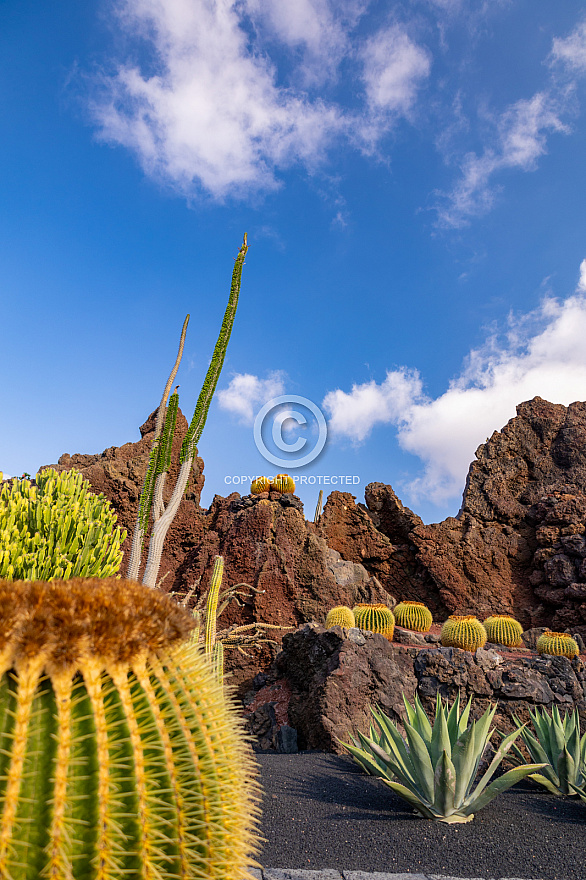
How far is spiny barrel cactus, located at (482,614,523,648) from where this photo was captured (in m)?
9.33

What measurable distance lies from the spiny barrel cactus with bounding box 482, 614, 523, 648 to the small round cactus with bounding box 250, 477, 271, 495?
5265 millimetres

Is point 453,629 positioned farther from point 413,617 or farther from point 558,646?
point 413,617

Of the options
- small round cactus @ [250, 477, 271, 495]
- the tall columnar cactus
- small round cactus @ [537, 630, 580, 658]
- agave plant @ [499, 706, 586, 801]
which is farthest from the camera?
small round cactus @ [250, 477, 271, 495]

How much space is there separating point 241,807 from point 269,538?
8.59 meters

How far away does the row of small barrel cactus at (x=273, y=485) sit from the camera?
11.3 meters

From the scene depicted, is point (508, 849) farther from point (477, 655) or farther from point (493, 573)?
point (493, 573)

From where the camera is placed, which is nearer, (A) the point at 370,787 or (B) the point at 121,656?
(B) the point at 121,656

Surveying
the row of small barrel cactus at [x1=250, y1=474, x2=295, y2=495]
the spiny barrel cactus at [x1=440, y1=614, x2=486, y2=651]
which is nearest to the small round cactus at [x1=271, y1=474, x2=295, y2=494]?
the row of small barrel cactus at [x1=250, y1=474, x2=295, y2=495]

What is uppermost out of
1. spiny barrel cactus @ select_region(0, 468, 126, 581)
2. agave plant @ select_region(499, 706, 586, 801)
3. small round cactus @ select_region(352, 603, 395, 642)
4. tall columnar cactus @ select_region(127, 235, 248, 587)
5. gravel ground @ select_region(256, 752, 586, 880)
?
tall columnar cactus @ select_region(127, 235, 248, 587)

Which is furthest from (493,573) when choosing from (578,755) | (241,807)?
(241,807)

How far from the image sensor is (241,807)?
1421 millimetres

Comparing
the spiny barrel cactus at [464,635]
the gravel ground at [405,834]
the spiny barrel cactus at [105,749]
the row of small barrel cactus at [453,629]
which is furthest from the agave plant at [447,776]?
the spiny barrel cactus at [464,635]

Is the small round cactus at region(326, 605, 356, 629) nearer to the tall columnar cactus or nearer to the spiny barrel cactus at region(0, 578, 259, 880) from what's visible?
the tall columnar cactus

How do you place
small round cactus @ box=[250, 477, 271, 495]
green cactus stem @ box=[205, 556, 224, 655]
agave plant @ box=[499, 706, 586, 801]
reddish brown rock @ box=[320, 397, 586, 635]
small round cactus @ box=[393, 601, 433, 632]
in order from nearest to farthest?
1. agave plant @ box=[499, 706, 586, 801]
2. green cactus stem @ box=[205, 556, 224, 655]
3. small round cactus @ box=[393, 601, 433, 632]
4. small round cactus @ box=[250, 477, 271, 495]
5. reddish brown rock @ box=[320, 397, 586, 635]
